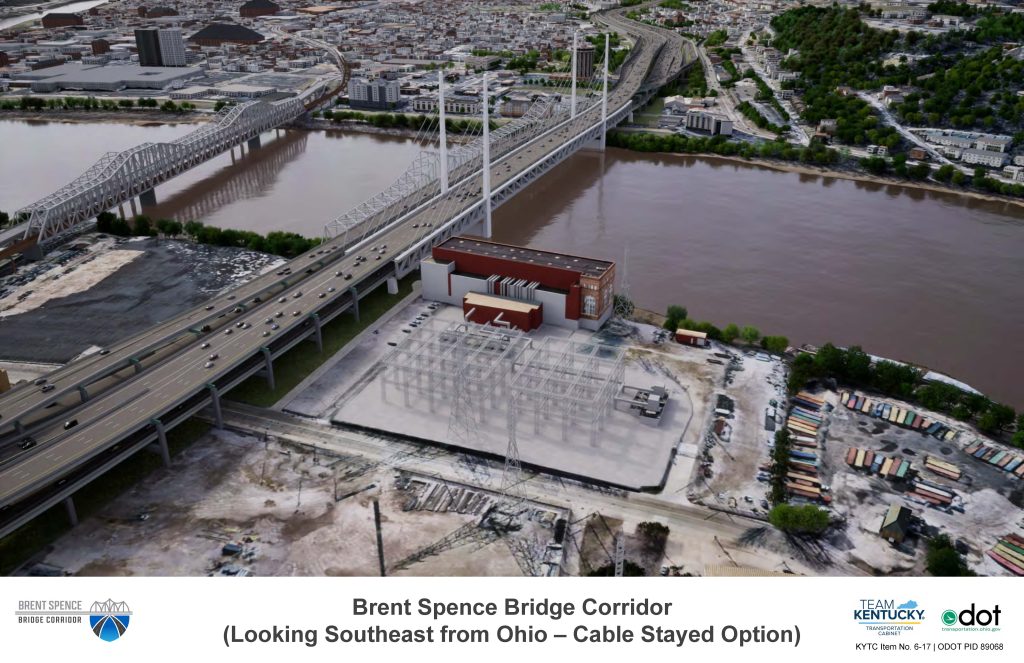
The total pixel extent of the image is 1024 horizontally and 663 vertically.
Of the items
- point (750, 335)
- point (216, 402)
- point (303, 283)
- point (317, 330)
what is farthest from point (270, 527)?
point (750, 335)

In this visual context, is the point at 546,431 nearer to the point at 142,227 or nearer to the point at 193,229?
the point at 193,229

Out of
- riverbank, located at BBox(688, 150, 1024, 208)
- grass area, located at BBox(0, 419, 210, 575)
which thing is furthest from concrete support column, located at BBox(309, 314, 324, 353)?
riverbank, located at BBox(688, 150, 1024, 208)

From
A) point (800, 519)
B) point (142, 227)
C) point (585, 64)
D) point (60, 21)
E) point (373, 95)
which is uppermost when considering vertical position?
point (60, 21)

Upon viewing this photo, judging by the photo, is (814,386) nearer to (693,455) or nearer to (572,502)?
(693,455)

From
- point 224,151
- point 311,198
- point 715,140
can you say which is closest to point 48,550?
point 311,198

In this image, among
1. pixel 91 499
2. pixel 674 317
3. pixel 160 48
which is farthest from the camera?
pixel 160 48
